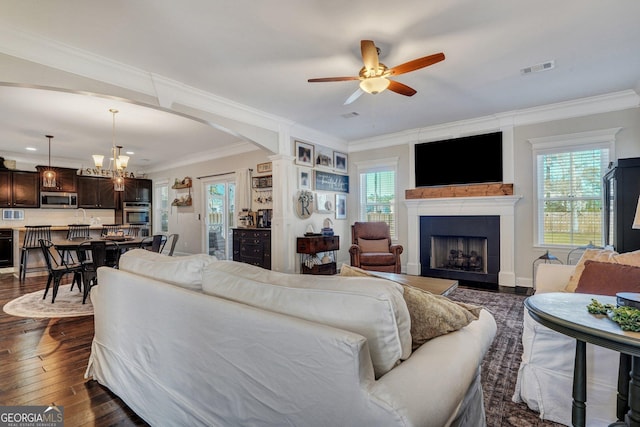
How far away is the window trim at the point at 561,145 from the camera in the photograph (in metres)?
4.23

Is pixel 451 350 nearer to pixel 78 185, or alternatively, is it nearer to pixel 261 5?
pixel 261 5

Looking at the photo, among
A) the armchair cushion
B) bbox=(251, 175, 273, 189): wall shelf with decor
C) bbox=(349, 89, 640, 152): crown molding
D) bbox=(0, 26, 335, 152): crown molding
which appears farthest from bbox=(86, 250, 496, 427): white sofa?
bbox=(251, 175, 273, 189): wall shelf with decor

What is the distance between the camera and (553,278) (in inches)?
97.2

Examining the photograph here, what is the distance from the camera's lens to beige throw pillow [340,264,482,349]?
1197mm

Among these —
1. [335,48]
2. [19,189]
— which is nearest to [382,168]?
[335,48]

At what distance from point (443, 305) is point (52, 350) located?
3.18 m

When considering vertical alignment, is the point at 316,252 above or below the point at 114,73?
below

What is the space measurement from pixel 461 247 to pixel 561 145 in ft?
7.08

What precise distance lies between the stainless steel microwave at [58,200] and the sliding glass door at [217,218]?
3.42 m

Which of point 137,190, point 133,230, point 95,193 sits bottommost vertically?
point 133,230

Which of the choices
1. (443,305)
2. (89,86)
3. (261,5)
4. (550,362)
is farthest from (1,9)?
(550,362)

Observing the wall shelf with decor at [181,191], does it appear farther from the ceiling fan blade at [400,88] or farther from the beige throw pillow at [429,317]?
the beige throw pillow at [429,317]

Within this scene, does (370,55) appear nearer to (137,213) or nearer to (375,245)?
(375,245)

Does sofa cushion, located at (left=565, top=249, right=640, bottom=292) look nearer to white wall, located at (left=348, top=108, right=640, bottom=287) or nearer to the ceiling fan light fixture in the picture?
the ceiling fan light fixture
